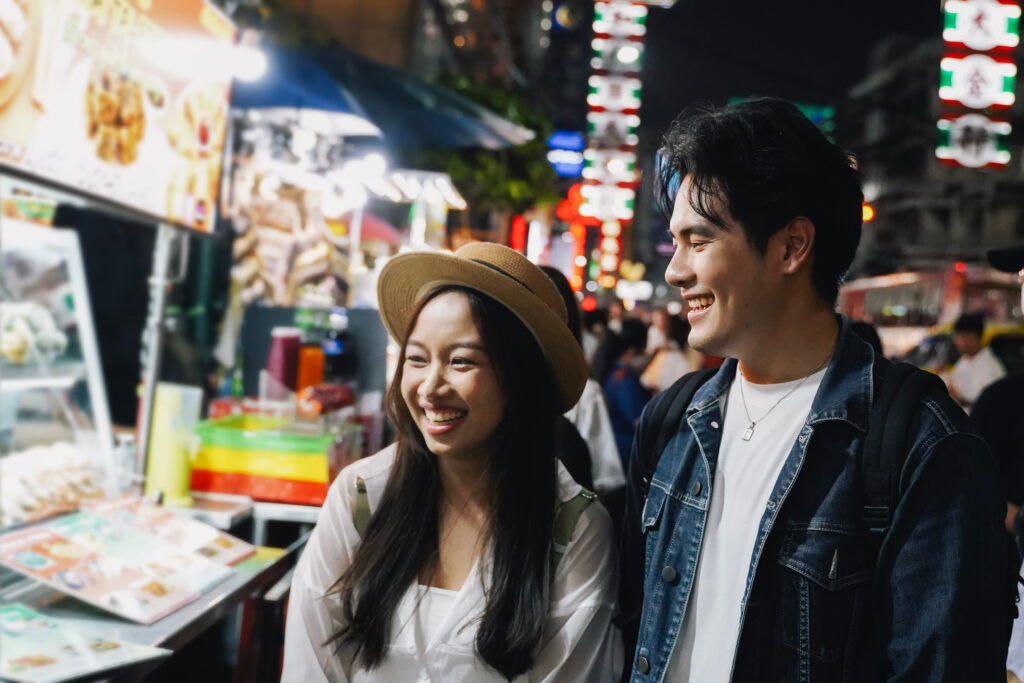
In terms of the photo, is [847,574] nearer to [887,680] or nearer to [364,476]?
[887,680]

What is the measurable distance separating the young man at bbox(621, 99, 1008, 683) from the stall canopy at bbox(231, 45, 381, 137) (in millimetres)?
4379

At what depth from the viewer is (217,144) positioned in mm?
4504

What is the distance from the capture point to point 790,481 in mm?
1768

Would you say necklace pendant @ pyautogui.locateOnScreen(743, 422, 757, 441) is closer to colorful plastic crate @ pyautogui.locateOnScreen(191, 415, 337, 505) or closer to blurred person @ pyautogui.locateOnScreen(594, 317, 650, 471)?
colorful plastic crate @ pyautogui.locateOnScreen(191, 415, 337, 505)

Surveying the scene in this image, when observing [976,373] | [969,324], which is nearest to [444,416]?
[969,324]

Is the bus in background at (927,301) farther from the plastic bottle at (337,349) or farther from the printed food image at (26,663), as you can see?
the printed food image at (26,663)

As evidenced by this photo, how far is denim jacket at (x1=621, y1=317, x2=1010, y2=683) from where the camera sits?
1.54 metres

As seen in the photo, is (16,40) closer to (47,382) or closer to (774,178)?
(47,382)

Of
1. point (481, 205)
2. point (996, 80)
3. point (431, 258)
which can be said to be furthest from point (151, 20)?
point (996, 80)

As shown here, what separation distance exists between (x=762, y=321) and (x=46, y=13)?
263 centimetres

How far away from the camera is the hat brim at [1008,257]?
8.47 ft

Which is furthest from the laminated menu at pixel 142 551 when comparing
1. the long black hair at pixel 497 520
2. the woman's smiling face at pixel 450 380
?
the woman's smiling face at pixel 450 380

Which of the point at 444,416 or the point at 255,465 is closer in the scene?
the point at 444,416

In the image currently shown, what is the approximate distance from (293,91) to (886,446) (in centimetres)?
533
